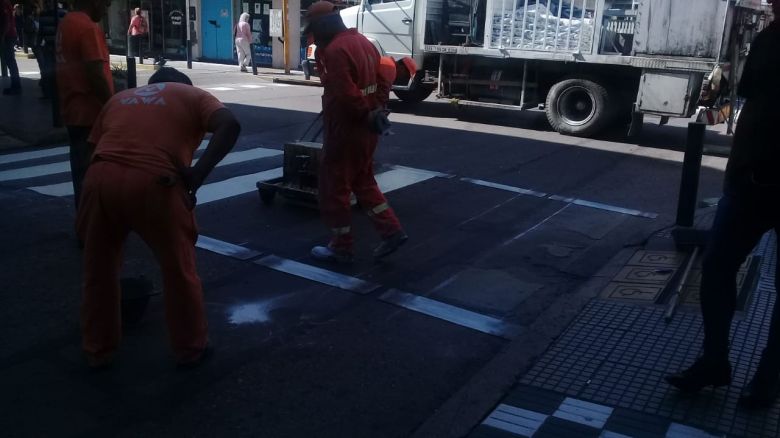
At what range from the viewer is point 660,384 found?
4.09m

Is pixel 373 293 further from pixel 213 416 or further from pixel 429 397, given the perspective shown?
pixel 213 416

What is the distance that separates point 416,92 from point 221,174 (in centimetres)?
757

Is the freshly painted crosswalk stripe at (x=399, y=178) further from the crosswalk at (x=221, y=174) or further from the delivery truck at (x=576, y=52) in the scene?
the delivery truck at (x=576, y=52)

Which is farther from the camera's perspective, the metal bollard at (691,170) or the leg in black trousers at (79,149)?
the metal bollard at (691,170)

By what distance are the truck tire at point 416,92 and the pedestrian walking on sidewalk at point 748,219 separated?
11587mm

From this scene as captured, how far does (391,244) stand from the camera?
5.95m

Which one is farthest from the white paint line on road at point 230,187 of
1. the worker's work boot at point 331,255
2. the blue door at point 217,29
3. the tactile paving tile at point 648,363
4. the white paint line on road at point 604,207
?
the blue door at point 217,29

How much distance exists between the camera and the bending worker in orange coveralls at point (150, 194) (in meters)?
3.78

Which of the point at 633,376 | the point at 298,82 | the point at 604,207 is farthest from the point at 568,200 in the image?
the point at 298,82

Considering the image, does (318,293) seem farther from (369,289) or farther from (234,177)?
(234,177)

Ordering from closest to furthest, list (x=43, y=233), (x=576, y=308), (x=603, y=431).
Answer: (x=603, y=431)
(x=576, y=308)
(x=43, y=233)

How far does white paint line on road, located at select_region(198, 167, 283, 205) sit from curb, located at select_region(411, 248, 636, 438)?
3.85 m

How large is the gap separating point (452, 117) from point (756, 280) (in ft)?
31.1

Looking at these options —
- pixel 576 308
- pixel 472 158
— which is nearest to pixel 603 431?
pixel 576 308
